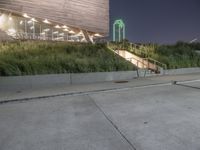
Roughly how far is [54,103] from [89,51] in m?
8.57

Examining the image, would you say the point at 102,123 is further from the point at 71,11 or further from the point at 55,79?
the point at 71,11

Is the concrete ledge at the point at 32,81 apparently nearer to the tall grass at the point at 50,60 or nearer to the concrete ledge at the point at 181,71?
the tall grass at the point at 50,60

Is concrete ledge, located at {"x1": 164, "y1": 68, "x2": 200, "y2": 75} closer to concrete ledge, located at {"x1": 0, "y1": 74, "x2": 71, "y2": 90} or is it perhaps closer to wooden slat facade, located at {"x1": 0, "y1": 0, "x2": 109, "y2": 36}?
concrete ledge, located at {"x1": 0, "y1": 74, "x2": 71, "y2": 90}

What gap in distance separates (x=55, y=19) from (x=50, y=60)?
533 inches

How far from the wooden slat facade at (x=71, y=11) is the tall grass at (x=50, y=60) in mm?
8810

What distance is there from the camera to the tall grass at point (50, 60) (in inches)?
392

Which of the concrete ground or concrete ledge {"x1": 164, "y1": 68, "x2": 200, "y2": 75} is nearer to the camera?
the concrete ground

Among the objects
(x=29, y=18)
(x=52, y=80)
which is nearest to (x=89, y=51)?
(x=52, y=80)

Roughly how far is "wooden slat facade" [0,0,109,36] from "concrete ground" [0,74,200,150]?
1645 centimetres

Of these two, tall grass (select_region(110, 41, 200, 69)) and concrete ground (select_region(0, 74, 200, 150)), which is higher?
tall grass (select_region(110, 41, 200, 69))

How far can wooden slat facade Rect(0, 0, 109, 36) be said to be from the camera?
2106 cm

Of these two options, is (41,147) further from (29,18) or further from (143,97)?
(29,18)

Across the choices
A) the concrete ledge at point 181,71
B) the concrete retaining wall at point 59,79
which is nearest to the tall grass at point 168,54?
the concrete ledge at point 181,71

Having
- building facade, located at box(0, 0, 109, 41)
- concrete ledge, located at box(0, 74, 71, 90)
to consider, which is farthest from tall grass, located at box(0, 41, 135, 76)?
building facade, located at box(0, 0, 109, 41)
